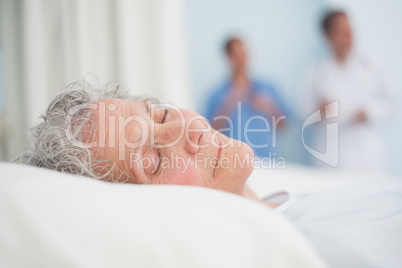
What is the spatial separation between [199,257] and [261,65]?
3262 millimetres

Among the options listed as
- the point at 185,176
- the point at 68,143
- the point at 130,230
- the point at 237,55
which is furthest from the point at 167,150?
the point at 237,55

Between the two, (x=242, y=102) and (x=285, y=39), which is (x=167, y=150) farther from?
(x=285, y=39)

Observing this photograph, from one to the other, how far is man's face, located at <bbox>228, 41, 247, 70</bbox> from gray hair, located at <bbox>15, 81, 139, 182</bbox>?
7.35 feet

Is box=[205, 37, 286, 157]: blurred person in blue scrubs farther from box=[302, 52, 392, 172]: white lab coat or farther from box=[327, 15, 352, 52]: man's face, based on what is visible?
box=[327, 15, 352, 52]: man's face

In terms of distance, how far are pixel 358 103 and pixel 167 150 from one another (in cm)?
204

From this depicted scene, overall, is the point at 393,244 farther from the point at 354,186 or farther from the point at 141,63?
the point at 141,63

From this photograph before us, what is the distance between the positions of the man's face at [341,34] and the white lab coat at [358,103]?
0.07 meters

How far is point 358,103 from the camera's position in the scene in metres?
2.51

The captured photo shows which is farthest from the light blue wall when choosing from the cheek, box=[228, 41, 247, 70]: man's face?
the cheek

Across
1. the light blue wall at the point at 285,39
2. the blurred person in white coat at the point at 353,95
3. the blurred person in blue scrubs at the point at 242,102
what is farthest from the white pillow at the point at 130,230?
the light blue wall at the point at 285,39

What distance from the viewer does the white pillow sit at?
398 millimetres

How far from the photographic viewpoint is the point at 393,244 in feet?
2.14

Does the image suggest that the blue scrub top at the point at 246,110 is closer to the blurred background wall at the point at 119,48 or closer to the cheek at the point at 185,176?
the blurred background wall at the point at 119,48

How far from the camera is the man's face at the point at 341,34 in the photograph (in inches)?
101
